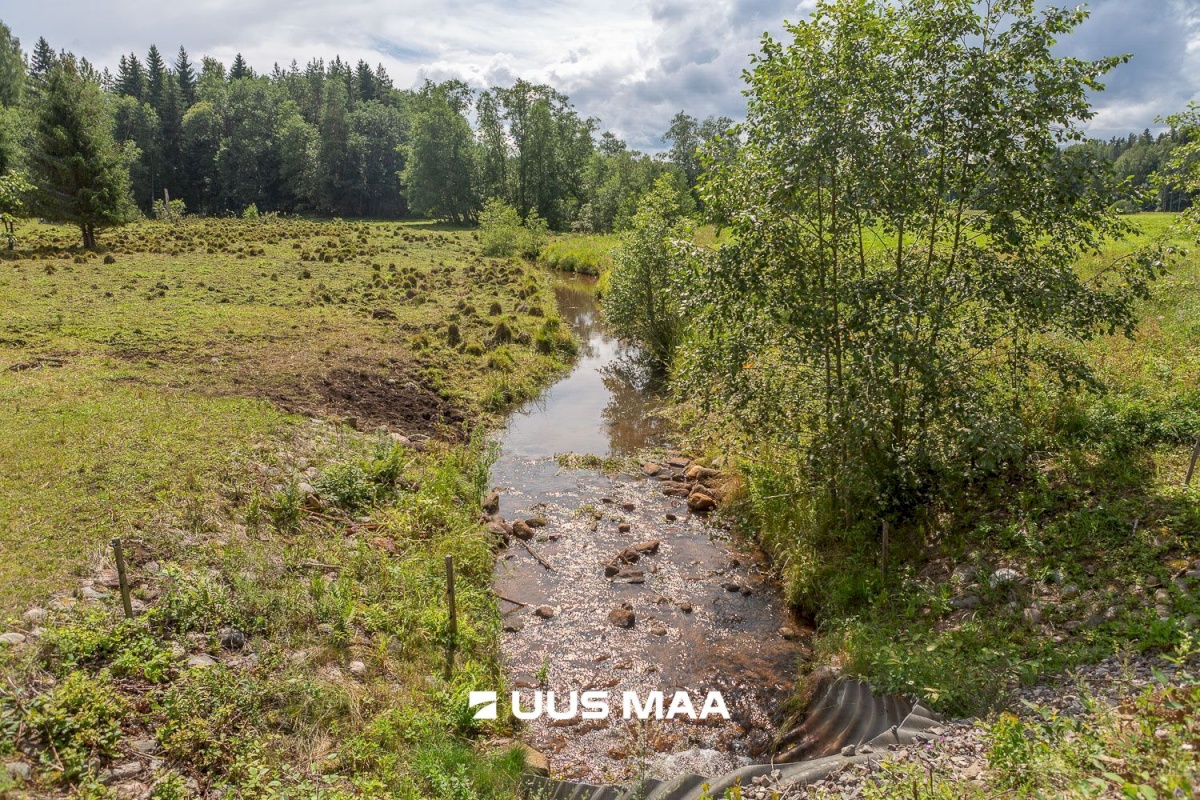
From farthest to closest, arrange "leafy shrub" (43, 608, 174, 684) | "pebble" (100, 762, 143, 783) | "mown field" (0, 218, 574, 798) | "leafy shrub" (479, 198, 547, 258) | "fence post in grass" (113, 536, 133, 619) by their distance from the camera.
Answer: "leafy shrub" (479, 198, 547, 258) < "fence post in grass" (113, 536, 133, 619) < "leafy shrub" (43, 608, 174, 684) < "mown field" (0, 218, 574, 798) < "pebble" (100, 762, 143, 783)

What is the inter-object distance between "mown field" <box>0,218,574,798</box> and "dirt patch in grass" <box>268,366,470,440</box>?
71 mm

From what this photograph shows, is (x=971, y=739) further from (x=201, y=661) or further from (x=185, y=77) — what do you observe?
(x=185, y=77)

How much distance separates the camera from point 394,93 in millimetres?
118438

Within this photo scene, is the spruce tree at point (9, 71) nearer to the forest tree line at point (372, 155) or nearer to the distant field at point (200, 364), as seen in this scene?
the forest tree line at point (372, 155)

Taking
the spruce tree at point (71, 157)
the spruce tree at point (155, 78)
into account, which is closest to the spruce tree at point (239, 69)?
the spruce tree at point (155, 78)

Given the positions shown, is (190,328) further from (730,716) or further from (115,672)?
(730,716)

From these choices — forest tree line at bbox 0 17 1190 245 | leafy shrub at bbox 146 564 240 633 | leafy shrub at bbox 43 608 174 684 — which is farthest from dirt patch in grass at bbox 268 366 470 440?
forest tree line at bbox 0 17 1190 245

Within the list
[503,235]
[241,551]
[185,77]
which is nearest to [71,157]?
[503,235]

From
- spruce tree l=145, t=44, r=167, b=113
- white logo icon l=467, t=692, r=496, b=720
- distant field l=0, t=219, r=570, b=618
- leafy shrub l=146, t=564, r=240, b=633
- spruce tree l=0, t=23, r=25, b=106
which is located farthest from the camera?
spruce tree l=145, t=44, r=167, b=113

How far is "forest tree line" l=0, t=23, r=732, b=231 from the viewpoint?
73000 millimetres

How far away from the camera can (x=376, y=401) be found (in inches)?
633

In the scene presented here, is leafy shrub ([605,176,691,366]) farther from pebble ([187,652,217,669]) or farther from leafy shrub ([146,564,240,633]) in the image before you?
pebble ([187,652,217,669])

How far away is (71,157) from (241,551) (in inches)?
1487

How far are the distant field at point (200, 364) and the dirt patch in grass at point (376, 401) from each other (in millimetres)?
62
